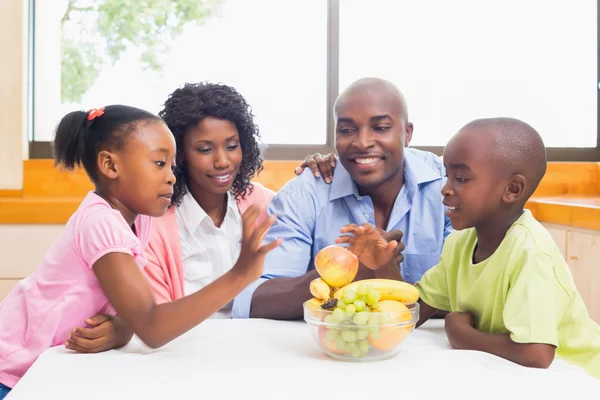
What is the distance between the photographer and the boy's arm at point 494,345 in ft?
3.43

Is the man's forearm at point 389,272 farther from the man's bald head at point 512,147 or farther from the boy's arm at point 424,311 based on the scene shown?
the man's bald head at point 512,147

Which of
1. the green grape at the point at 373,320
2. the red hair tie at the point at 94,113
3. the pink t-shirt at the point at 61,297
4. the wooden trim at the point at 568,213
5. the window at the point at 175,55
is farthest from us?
the window at the point at 175,55

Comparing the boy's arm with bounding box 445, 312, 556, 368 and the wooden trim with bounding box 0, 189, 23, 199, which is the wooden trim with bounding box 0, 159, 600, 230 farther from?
the boy's arm with bounding box 445, 312, 556, 368

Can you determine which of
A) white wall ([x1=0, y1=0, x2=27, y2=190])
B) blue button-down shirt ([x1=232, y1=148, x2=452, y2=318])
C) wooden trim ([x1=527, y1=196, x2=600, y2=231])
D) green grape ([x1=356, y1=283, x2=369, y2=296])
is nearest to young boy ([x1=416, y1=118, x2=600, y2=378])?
green grape ([x1=356, y1=283, x2=369, y2=296])

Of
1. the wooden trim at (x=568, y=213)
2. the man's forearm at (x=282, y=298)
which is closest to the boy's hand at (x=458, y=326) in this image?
the man's forearm at (x=282, y=298)

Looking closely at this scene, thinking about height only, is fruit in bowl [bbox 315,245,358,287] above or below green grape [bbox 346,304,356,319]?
above

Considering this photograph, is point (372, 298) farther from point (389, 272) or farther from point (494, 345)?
point (389, 272)

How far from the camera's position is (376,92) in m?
1.74

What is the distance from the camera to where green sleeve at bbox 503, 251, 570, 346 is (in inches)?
41.4

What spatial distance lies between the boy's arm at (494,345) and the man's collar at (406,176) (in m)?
0.65

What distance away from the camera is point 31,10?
3.10 m

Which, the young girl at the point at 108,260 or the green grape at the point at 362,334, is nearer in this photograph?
the green grape at the point at 362,334

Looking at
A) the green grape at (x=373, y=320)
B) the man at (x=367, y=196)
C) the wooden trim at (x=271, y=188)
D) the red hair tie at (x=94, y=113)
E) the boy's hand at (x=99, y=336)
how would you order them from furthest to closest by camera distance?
the wooden trim at (x=271, y=188) < the man at (x=367, y=196) < the red hair tie at (x=94, y=113) < the boy's hand at (x=99, y=336) < the green grape at (x=373, y=320)

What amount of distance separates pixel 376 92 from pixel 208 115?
1.63ft
